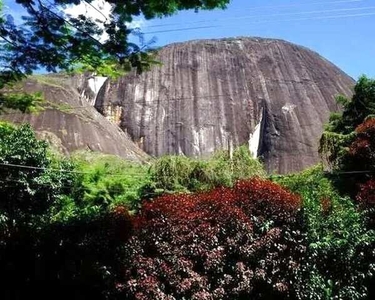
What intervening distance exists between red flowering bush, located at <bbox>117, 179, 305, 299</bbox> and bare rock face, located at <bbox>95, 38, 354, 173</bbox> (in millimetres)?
20679

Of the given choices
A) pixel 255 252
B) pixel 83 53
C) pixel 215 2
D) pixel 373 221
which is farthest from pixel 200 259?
pixel 215 2

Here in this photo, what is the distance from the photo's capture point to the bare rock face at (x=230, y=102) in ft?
107

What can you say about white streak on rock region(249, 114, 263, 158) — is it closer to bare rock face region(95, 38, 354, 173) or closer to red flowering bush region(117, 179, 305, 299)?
bare rock face region(95, 38, 354, 173)

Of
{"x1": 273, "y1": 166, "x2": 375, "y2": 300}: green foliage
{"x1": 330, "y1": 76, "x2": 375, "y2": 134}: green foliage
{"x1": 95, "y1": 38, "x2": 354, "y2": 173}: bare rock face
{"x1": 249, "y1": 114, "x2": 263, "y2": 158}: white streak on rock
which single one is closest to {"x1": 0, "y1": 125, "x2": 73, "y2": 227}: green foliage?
{"x1": 273, "y1": 166, "x2": 375, "y2": 300}: green foliage

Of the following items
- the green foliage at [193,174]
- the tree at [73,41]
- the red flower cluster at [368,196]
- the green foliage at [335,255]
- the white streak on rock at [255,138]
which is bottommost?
the green foliage at [335,255]

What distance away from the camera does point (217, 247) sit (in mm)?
9836

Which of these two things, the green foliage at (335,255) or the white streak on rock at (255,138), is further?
the white streak on rock at (255,138)

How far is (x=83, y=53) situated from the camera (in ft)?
19.2

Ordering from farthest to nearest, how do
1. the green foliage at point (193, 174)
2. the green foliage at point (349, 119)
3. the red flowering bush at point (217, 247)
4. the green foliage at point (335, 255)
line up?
the green foliage at point (349, 119)
the green foliage at point (193, 174)
the green foliage at point (335, 255)
the red flowering bush at point (217, 247)

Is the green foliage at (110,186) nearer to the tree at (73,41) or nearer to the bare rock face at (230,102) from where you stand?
the tree at (73,41)

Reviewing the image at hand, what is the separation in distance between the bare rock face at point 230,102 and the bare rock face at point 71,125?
4.40 m

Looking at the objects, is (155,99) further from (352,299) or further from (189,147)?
(352,299)

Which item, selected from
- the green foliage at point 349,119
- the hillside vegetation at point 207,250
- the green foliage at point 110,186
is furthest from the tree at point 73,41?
the green foliage at point 349,119

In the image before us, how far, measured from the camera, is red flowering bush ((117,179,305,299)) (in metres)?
9.51
